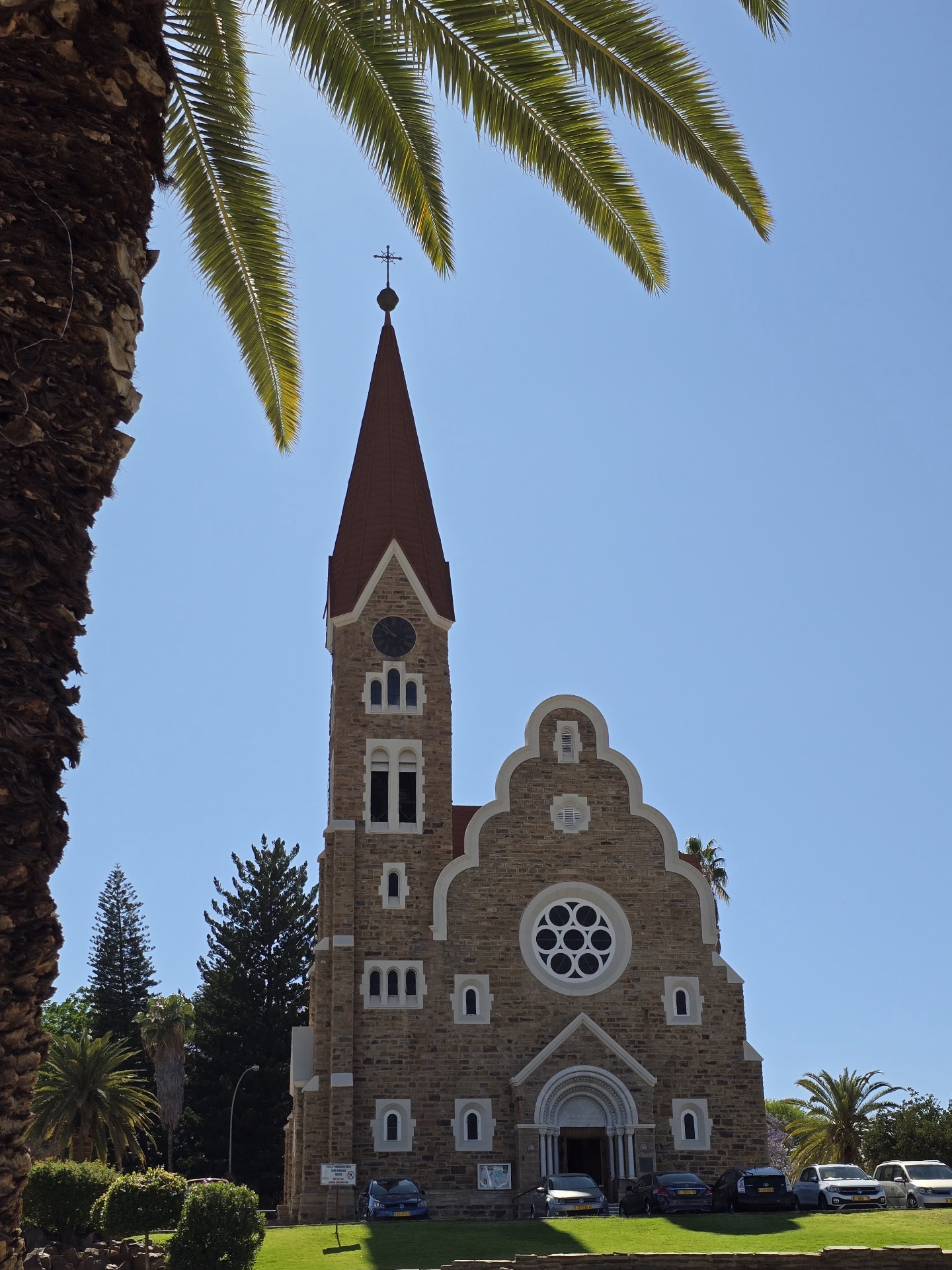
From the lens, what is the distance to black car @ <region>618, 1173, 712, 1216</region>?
87.7 ft

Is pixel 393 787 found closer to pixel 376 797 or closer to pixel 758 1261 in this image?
pixel 376 797

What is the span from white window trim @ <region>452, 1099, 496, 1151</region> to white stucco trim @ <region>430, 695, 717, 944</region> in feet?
14.0

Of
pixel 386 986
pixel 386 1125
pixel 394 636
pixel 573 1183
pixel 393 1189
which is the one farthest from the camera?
pixel 394 636

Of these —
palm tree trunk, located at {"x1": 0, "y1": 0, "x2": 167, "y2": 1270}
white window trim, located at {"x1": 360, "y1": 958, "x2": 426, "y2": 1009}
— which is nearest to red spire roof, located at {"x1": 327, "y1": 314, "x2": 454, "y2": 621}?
white window trim, located at {"x1": 360, "y1": 958, "x2": 426, "y2": 1009}

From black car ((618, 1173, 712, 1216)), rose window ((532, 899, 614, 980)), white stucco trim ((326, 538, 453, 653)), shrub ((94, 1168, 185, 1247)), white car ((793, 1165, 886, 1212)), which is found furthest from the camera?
white stucco trim ((326, 538, 453, 653))

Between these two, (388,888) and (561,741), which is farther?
(561,741)

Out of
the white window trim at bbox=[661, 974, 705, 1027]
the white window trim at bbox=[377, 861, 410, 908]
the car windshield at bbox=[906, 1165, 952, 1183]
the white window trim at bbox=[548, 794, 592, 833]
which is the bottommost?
the car windshield at bbox=[906, 1165, 952, 1183]

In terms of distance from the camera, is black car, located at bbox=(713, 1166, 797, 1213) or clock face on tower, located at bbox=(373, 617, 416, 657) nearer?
black car, located at bbox=(713, 1166, 797, 1213)

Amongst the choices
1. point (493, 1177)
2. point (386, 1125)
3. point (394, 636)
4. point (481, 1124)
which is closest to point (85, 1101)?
point (386, 1125)

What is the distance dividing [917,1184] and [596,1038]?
9.44 m

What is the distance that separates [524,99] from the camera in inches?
401

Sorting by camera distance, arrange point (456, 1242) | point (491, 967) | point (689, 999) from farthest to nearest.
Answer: point (689, 999) → point (491, 967) → point (456, 1242)

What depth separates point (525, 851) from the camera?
3688cm

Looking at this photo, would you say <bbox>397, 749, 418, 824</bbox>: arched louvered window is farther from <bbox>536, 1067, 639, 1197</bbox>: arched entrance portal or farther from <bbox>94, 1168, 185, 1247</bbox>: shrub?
<bbox>94, 1168, 185, 1247</bbox>: shrub
